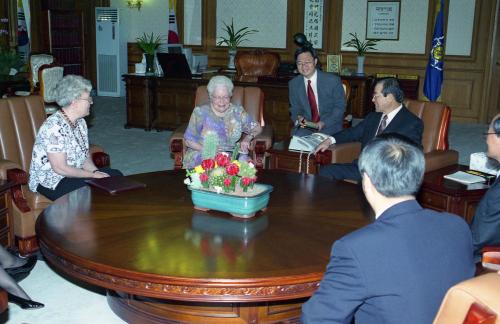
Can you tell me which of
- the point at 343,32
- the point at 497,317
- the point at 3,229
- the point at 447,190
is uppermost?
the point at 343,32

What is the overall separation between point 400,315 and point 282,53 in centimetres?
930

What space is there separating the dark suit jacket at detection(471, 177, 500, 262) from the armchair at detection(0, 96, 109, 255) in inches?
94.9

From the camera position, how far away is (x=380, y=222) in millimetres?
1504

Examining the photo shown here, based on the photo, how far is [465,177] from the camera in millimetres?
3615

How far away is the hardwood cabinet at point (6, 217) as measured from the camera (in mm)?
3300

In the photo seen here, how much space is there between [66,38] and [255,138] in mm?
8237

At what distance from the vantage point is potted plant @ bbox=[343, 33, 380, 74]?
9.02 m

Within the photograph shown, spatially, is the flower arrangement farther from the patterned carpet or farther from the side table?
the side table

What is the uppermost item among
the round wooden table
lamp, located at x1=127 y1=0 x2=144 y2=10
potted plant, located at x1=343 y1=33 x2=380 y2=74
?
lamp, located at x1=127 y1=0 x2=144 y2=10

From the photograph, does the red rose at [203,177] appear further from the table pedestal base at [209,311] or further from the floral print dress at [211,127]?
the floral print dress at [211,127]

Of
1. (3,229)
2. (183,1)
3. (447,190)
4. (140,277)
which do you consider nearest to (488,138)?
(447,190)

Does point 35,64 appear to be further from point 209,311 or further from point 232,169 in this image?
point 209,311

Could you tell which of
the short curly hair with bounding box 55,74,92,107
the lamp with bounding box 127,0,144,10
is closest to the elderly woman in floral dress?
the short curly hair with bounding box 55,74,92,107

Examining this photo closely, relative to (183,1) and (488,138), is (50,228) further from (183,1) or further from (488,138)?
(183,1)
